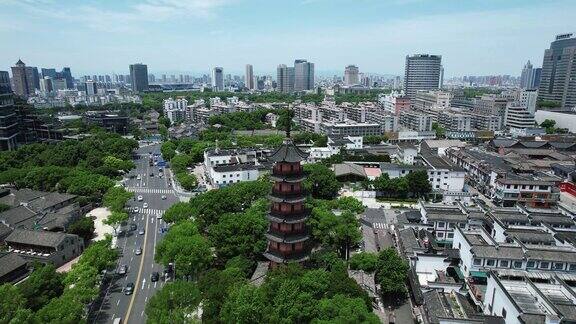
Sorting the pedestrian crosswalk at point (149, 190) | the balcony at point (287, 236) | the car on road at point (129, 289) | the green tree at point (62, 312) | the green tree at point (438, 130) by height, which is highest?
the balcony at point (287, 236)

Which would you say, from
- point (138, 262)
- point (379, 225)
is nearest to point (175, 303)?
point (138, 262)

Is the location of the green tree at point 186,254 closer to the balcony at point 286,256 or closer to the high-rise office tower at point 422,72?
the balcony at point 286,256

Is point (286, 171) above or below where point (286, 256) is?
above

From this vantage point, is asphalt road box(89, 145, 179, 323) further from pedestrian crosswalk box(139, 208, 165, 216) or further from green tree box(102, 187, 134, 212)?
green tree box(102, 187, 134, 212)

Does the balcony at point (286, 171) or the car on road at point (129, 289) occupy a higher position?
the balcony at point (286, 171)

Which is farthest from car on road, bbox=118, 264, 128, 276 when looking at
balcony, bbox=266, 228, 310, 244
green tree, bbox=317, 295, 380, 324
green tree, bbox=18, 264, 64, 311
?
green tree, bbox=317, 295, 380, 324

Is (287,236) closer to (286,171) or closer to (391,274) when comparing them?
(286,171)

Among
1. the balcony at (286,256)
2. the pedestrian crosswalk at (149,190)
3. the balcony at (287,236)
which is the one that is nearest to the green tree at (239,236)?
the balcony at (286,256)
